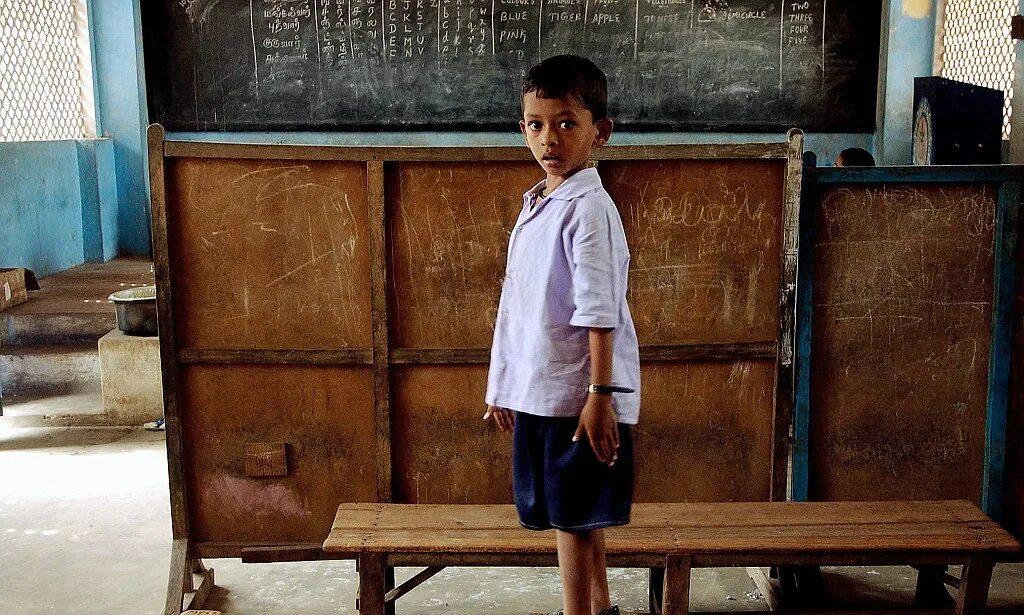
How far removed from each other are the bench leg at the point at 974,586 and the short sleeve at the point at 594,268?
1.34 metres

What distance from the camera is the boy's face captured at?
1966 millimetres

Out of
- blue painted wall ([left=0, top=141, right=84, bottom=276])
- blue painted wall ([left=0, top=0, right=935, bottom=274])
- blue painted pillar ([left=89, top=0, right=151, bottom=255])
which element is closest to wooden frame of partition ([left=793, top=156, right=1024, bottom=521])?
blue painted wall ([left=0, top=0, right=935, bottom=274])

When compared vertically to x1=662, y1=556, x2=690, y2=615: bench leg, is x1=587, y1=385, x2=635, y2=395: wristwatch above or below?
A: above

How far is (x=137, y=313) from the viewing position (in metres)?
5.17

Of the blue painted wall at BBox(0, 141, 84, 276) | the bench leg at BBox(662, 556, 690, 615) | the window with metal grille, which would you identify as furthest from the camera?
the window with metal grille

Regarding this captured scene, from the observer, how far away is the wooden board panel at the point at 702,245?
2893 mm

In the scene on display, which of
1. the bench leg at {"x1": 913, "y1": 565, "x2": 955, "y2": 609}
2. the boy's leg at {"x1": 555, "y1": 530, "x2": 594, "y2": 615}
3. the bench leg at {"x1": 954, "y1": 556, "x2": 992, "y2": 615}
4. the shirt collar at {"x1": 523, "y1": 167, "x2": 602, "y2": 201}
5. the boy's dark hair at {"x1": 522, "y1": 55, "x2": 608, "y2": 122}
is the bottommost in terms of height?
the bench leg at {"x1": 913, "y1": 565, "x2": 955, "y2": 609}

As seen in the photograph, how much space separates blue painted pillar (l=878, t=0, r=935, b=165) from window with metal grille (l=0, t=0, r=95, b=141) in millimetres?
6004

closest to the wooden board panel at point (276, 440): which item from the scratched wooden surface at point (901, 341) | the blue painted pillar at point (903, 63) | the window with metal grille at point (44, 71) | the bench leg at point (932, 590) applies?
the scratched wooden surface at point (901, 341)

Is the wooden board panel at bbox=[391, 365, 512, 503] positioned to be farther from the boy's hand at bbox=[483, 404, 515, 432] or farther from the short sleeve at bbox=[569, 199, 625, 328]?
the short sleeve at bbox=[569, 199, 625, 328]

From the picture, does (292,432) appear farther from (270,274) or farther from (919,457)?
(919,457)

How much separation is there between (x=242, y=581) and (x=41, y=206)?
15.5ft

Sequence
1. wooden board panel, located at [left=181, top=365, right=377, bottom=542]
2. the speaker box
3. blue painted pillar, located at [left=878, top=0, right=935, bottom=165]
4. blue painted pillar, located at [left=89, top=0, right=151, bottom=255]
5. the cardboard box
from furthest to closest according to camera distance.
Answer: blue painted pillar, located at [left=89, top=0, right=151, bottom=255]
blue painted pillar, located at [left=878, top=0, right=935, bottom=165]
the cardboard box
the speaker box
wooden board panel, located at [left=181, top=365, right=377, bottom=542]

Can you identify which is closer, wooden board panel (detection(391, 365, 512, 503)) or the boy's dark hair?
the boy's dark hair
